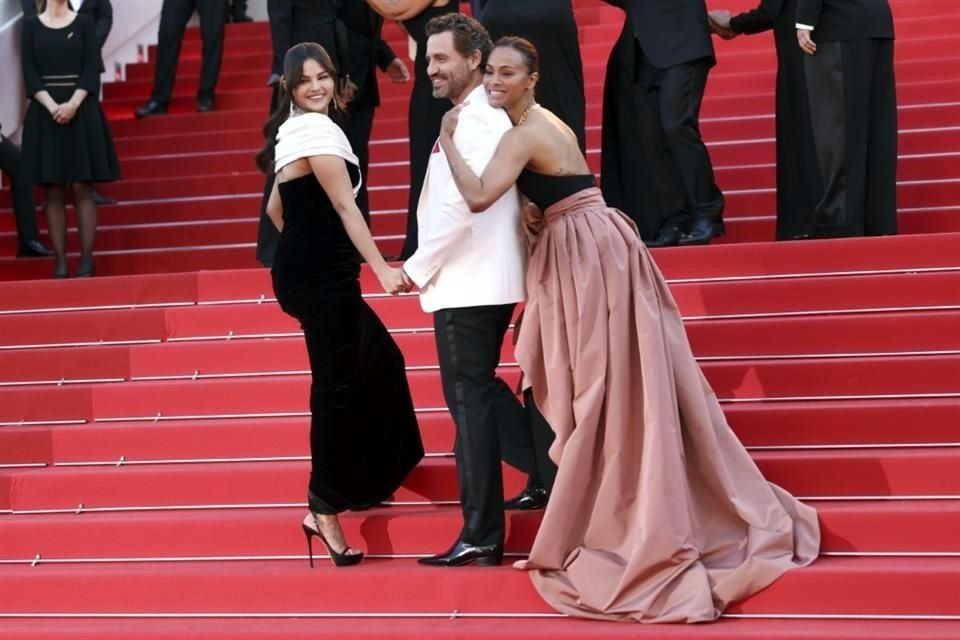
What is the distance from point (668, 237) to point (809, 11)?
1.11m

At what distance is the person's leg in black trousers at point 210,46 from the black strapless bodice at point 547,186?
16.9ft

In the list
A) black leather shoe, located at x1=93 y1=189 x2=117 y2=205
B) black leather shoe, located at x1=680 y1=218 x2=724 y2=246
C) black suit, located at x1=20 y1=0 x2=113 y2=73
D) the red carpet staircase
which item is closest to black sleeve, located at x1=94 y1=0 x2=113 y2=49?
black suit, located at x1=20 y1=0 x2=113 y2=73

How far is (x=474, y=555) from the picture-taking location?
17.6 ft

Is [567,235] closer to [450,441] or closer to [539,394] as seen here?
[539,394]

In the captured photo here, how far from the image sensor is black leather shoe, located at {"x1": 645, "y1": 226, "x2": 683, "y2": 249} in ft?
23.6

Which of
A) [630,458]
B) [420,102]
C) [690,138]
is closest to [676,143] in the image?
[690,138]

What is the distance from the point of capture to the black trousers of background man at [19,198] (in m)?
8.72

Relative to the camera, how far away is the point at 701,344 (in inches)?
250

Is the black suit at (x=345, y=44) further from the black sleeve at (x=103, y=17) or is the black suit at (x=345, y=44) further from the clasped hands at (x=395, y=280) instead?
the black sleeve at (x=103, y=17)

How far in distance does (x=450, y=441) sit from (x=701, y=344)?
1.03 meters

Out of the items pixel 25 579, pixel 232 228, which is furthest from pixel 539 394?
pixel 232 228

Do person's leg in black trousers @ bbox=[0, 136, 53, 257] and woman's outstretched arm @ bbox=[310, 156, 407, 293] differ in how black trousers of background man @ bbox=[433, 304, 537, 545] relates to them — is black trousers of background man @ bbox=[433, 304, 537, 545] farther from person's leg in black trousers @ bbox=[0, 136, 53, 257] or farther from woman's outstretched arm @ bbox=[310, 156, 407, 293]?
person's leg in black trousers @ bbox=[0, 136, 53, 257]

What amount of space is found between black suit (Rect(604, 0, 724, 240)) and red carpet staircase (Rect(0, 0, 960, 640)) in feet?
1.80

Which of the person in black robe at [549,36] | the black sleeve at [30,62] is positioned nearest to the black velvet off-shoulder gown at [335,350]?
the person in black robe at [549,36]
